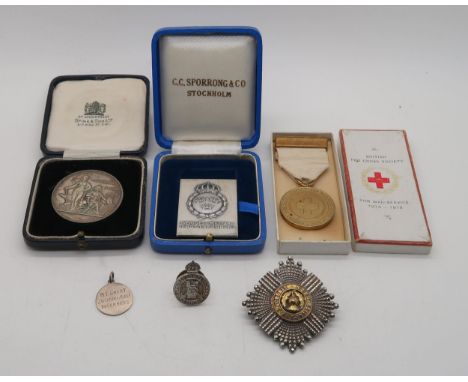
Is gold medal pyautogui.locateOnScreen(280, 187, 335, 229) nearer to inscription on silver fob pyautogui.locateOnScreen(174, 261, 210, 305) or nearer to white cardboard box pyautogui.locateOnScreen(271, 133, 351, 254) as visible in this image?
white cardboard box pyautogui.locateOnScreen(271, 133, 351, 254)

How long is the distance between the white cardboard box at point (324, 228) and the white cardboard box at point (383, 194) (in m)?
0.06

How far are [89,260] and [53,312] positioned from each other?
34cm

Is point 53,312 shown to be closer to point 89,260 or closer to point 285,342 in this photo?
point 89,260

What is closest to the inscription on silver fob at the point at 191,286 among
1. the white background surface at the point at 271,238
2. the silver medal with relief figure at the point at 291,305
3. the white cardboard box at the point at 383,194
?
the white background surface at the point at 271,238

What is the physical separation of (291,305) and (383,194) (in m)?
0.92

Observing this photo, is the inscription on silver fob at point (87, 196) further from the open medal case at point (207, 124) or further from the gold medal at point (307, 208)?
the gold medal at point (307, 208)

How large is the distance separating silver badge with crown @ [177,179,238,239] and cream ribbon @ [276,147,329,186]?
351mm

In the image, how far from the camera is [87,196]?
10.8 feet

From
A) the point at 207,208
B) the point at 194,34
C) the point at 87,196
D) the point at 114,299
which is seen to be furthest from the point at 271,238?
the point at 194,34

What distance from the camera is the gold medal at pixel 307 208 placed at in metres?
3.25

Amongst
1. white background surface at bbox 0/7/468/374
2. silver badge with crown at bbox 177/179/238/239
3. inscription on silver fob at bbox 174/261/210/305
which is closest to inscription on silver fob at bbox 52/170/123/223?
white background surface at bbox 0/7/468/374

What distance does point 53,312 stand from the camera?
114 inches

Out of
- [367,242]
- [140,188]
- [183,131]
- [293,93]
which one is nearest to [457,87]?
[293,93]

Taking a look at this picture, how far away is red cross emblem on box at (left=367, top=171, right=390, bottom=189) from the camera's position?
340 centimetres
